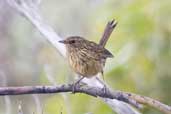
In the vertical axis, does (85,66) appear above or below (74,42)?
below

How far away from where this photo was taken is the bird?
127 inches

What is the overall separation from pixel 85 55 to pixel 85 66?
0.15m

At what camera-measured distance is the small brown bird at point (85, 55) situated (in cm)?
322

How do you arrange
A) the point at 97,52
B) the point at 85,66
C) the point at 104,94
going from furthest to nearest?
the point at 97,52
the point at 85,66
the point at 104,94

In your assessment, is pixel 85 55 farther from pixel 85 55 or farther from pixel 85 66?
pixel 85 66

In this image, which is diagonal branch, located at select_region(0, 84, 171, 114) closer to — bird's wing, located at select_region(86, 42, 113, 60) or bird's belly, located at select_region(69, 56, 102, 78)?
bird's belly, located at select_region(69, 56, 102, 78)

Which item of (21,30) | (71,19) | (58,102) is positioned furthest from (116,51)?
(71,19)

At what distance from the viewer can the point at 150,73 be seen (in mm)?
3660

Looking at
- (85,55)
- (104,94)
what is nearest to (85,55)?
(85,55)

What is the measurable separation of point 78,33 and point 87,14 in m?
0.25

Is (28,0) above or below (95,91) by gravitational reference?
above

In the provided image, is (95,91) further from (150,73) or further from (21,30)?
(21,30)

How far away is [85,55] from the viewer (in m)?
3.41

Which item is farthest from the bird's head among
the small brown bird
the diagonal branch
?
the diagonal branch
